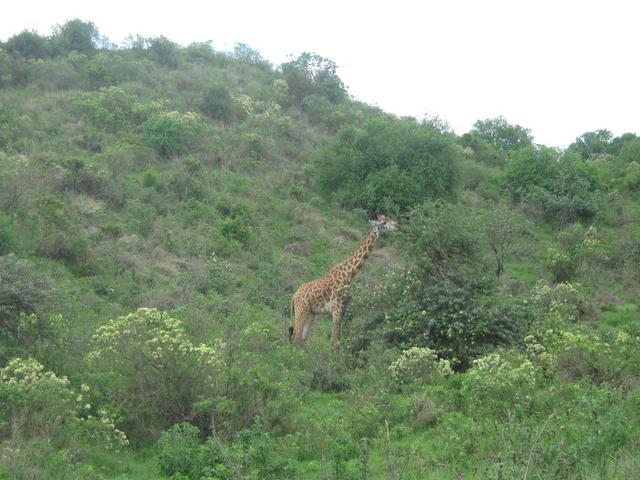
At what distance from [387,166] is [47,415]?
20676mm

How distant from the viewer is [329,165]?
2909 cm

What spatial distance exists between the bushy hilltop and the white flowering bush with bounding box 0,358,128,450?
3 centimetres

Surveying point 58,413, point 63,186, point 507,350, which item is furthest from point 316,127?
point 58,413

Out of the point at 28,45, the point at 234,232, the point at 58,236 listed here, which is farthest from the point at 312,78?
the point at 58,236

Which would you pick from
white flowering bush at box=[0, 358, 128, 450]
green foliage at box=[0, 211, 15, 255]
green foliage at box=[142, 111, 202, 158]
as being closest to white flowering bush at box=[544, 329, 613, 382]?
white flowering bush at box=[0, 358, 128, 450]

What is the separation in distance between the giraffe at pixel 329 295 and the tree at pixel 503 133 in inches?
1125

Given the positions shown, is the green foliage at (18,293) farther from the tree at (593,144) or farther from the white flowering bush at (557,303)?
the tree at (593,144)

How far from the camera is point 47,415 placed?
335 inches

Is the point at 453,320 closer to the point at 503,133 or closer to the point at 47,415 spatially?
the point at 47,415

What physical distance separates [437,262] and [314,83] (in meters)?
28.0

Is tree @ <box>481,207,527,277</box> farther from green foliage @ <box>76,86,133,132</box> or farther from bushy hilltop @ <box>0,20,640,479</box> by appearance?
green foliage @ <box>76,86,133,132</box>

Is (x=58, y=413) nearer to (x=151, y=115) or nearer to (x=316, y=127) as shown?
(x=151, y=115)

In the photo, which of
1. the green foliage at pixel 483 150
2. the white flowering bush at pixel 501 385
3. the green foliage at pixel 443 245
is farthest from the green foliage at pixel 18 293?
the green foliage at pixel 483 150

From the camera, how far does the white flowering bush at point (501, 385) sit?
972 cm
